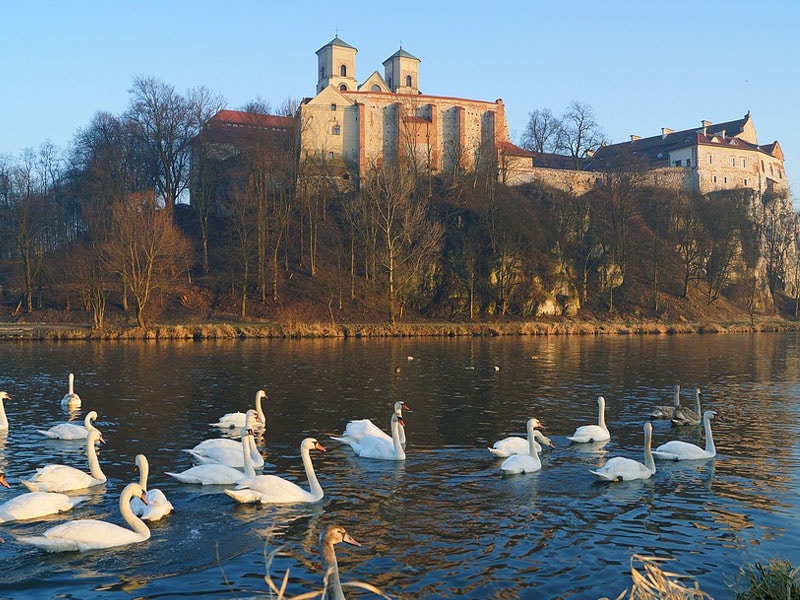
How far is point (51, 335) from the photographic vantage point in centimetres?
4997

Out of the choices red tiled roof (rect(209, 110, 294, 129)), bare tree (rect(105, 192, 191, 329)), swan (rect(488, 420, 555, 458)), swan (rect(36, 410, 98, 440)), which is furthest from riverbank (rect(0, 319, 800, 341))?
swan (rect(488, 420, 555, 458))

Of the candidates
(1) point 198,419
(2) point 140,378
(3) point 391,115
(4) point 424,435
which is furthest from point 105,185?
(4) point 424,435

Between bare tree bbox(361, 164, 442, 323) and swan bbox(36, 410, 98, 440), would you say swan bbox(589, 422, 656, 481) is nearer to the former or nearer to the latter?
swan bbox(36, 410, 98, 440)

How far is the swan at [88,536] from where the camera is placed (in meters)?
10.2

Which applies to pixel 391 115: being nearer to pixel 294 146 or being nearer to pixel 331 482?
pixel 294 146

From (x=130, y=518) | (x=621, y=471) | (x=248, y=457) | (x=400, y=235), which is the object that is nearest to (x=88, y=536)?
(x=130, y=518)

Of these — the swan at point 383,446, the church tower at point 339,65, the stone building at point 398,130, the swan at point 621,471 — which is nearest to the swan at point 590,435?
the swan at point 621,471

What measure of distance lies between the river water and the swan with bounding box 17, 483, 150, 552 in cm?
14

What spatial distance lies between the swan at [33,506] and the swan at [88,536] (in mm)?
1382

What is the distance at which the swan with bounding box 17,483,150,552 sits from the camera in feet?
33.6

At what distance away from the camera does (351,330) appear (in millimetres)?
56000

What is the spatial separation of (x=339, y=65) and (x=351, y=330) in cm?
5021

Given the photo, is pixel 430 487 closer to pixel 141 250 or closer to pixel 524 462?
pixel 524 462

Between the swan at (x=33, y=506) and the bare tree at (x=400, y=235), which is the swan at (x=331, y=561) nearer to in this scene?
the swan at (x=33, y=506)
